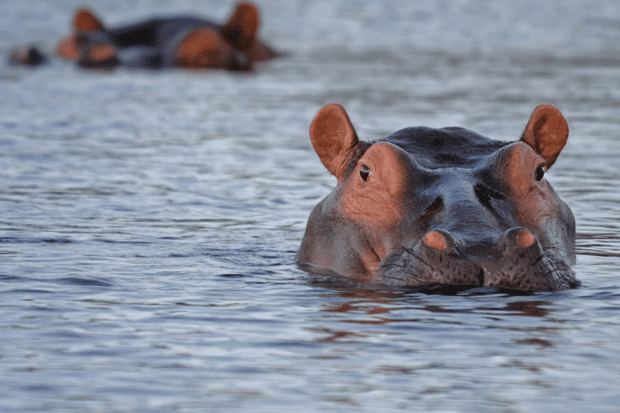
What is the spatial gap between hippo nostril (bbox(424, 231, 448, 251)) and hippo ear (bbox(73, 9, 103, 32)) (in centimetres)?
1789

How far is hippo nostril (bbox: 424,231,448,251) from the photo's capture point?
6441 millimetres

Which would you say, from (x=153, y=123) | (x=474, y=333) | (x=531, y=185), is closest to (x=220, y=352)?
(x=474, y=333)

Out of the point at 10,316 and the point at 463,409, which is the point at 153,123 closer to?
the point at 10,316

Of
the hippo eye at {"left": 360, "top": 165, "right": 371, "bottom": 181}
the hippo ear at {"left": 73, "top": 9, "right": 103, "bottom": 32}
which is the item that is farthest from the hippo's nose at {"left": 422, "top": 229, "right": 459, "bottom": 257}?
the hippo ear at {"left": 73, "top": 9, "right": 103, "bottom": 32}

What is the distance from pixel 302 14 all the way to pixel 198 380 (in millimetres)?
33126

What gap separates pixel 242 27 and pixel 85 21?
298cm

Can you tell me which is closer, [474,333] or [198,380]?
[198,380]

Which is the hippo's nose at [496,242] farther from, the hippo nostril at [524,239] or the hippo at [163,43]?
the hippo at [163,43]

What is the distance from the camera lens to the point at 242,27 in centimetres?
2367

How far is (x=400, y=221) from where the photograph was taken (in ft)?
23.4

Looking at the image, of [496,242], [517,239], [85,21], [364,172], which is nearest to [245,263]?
[364,172]

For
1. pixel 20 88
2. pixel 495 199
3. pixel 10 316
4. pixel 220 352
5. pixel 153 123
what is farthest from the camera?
pixel 20 88

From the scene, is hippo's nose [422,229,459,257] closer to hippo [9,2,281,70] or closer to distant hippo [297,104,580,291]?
distant hippo [297,104,580,291]

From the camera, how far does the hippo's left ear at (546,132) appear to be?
7.87 metres
